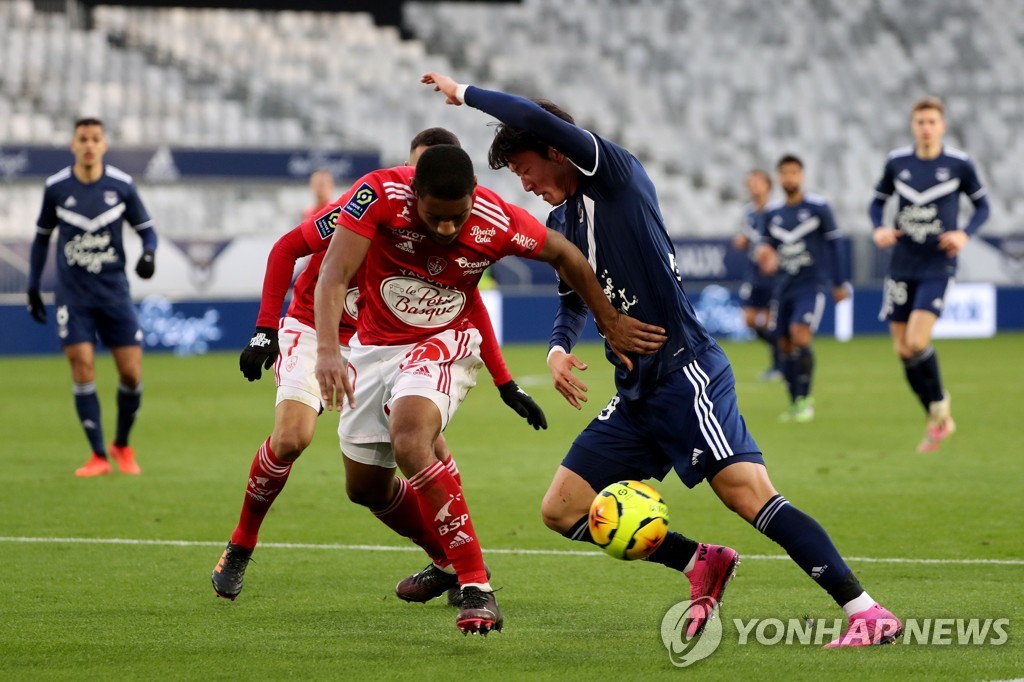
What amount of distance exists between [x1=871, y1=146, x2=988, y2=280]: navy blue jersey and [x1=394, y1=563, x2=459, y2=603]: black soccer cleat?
6552 mm

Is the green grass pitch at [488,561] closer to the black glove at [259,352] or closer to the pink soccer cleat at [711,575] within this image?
the pink soccer cleat at [711,575]

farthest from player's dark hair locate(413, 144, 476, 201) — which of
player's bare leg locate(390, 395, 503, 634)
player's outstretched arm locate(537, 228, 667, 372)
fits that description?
player's bare leg locate(390, 395, 503, 634)

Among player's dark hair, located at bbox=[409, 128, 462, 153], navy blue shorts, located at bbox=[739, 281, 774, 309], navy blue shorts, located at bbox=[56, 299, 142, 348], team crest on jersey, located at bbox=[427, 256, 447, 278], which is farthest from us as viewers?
navy blue shorts, located at bbox=[739, 281, 774, 309]

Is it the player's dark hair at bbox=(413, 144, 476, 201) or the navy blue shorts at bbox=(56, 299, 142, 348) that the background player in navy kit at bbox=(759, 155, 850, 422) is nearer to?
the navy blue shorts at bbox=(56, 299, 142, 348)

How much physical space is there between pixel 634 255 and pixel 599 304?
0.22m

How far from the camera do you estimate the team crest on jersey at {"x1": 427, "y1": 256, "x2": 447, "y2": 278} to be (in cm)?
580

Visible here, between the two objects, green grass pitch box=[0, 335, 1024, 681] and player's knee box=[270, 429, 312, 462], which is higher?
player's knee box=[270, 429, 312, 462]

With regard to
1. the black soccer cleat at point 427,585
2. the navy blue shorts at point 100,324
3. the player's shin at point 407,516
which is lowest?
the navy blue shorts at point 100,324

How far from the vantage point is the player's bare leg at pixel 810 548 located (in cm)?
519

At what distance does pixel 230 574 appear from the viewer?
6223 mm

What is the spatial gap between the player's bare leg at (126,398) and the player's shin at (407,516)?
15.4ft

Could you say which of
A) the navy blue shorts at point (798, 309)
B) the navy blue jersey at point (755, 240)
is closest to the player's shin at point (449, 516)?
the navy blue shorts at point (798, 309)

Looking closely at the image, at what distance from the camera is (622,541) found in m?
5.48

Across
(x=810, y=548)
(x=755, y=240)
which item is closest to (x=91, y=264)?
(x=810, y=548)
